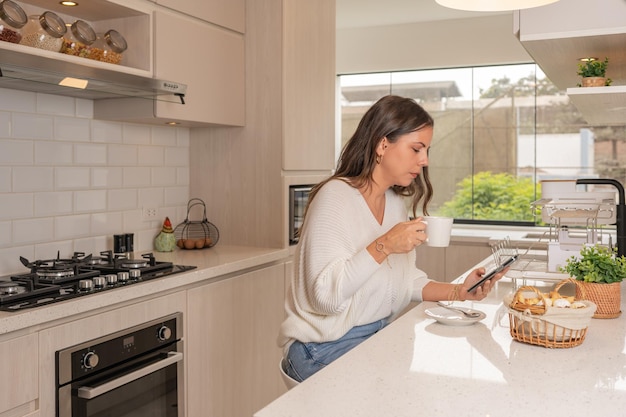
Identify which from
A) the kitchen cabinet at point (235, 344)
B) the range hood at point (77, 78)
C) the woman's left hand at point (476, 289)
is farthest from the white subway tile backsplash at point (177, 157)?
the woman's left hand at point (476, 289)

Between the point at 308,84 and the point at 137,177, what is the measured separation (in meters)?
1.12

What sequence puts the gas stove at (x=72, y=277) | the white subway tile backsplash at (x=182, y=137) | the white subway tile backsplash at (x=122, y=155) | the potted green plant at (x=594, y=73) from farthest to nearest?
the white subway tile backsplash at (x=182, y=137)
the white subway tile backsplash at (x=122, y=155)
the potted green plant at (x=594, y=73)
the gas stove at (x=72, y=277)

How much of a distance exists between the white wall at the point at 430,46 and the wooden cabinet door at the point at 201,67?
261 cm

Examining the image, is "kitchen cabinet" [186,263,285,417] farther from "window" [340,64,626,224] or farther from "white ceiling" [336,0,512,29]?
"window" [340,64,626,224]

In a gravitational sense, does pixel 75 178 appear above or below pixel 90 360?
above

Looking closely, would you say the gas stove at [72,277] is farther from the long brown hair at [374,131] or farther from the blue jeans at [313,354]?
the long brown hair at [374,131]

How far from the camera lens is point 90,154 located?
128 inches

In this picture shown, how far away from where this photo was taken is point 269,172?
3.72m


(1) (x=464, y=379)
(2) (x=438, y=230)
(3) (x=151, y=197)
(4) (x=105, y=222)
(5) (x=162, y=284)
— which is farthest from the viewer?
(3) (x=151, y=197)

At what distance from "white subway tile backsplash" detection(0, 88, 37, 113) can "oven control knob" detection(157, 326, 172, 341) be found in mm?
1096

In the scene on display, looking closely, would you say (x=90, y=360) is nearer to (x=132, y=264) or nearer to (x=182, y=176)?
(x=132, y=264)

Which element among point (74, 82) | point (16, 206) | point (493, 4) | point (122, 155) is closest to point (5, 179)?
point (16, 206)

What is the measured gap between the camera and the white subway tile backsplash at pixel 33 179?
2.85m

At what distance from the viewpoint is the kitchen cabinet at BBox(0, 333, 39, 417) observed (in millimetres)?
2059
